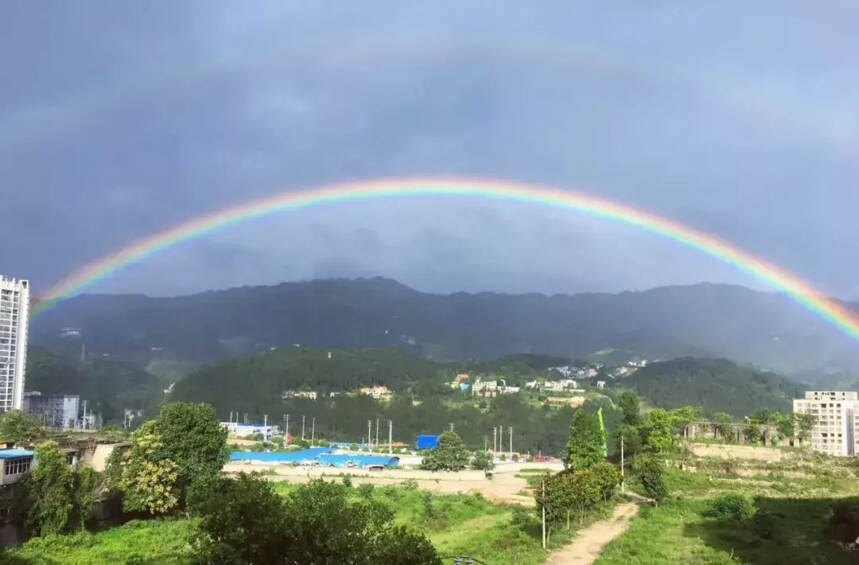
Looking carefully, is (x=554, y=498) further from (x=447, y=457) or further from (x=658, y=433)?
(x=447, y=457)

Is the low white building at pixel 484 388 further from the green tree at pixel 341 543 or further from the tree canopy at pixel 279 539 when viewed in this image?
the tree canopy at pixel 279 539

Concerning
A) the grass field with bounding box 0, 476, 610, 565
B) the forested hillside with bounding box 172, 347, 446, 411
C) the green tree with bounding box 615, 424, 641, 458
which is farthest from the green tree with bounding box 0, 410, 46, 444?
the forested hillside with bounding box 172, 347, 446, 411

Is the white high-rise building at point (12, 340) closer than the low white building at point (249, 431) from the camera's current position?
Yes

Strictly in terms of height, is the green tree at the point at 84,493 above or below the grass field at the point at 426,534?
above

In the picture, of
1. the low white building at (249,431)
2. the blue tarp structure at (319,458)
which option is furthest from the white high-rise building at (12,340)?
the blue tarp structure at (319,458)

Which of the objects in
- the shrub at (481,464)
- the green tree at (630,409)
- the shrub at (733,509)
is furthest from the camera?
the shrub at (481,464)

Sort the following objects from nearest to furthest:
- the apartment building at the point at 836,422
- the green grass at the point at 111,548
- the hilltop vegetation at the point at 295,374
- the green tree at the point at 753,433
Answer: the green grass at the point at 111,548 < the green tree at the point at 753,433 < the apartment building at the point at 836,422 < the hilltop vegetation at the point at 295,374
